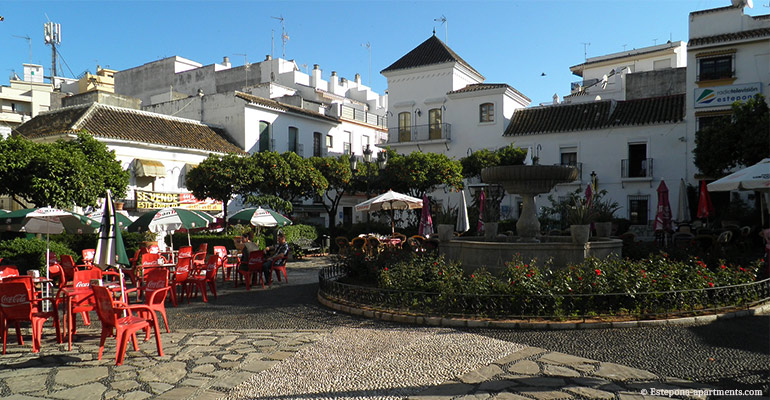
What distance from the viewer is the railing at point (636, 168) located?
26375 mm

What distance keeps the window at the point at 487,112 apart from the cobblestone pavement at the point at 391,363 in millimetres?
24006

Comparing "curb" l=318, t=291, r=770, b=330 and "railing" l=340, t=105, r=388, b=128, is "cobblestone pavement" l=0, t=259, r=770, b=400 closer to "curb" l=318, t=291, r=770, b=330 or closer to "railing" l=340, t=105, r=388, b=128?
"curb" l=318, t=291, r=770, b=330

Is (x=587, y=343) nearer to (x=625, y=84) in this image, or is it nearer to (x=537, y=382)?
(x=537, y=382)

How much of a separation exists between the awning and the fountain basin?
18.4 meters

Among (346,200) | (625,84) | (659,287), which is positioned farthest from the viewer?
(346,200)

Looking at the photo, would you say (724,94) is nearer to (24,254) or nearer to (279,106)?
(279,106)

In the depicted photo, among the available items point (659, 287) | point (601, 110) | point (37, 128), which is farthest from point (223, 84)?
point (659, 287)

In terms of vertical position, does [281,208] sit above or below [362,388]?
above

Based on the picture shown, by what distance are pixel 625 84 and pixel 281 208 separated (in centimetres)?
2154

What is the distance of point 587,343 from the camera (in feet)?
20.6

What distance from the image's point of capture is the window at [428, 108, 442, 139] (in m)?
32.1

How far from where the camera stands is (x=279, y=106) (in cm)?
3198

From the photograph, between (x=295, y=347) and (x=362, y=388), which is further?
(x=295, y=347)

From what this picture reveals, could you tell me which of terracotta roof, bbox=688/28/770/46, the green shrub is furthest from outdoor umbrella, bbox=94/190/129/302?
terracotta roof, bbox=688/28/770/46
